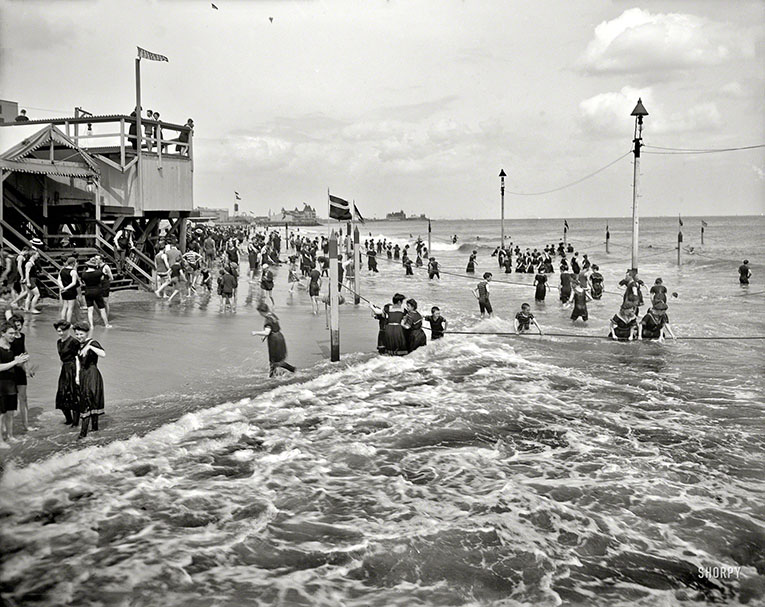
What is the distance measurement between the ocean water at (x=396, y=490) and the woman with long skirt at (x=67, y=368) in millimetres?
562

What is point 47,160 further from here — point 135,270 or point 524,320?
point 524,320

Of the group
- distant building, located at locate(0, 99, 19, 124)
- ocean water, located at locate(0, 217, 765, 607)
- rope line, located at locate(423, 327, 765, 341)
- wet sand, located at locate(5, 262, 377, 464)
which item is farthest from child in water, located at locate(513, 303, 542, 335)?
distant building, located at locate(0, 99, 19, 124)

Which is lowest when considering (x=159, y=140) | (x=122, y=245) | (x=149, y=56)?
(x=122, y=245)

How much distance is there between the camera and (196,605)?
5.82 metres

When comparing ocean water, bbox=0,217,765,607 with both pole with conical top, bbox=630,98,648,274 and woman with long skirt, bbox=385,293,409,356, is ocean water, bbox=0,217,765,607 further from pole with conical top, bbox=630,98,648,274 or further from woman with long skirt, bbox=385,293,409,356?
pole with conical top, bbox=630,98,648,274

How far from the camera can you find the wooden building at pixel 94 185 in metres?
23.1

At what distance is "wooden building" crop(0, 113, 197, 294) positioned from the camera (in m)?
23.1

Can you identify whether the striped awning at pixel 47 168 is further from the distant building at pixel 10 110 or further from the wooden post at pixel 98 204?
the distant building at pixel 10 110

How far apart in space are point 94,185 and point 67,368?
1710 centimetres

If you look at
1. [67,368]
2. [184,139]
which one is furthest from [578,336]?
[184,139]

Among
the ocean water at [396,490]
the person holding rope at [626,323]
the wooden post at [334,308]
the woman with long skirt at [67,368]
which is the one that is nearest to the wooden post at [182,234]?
the ocean water at [396,490]

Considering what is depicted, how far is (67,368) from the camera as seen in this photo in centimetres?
937

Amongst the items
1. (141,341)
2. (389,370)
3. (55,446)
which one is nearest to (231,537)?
(55,446)

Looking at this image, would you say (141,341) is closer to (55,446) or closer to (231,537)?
(55,446)
